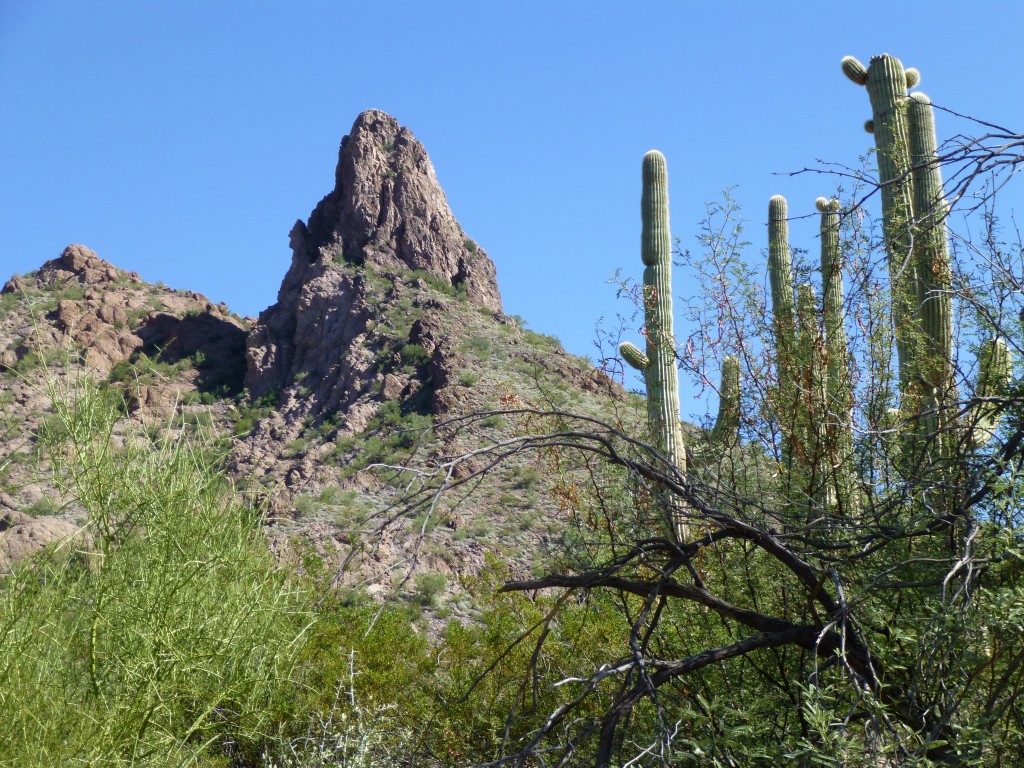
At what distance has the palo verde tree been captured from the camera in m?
3.17

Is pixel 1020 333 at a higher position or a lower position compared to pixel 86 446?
higher

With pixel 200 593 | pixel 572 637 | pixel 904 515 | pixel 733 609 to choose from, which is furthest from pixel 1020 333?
pixel 200 593

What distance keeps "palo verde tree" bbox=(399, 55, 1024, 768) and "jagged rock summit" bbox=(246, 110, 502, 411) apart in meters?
32.8

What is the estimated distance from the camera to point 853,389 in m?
5.36

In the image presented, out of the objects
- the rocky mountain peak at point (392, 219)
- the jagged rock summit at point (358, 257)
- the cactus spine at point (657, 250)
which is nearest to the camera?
the cactus spine at point (657, 250)

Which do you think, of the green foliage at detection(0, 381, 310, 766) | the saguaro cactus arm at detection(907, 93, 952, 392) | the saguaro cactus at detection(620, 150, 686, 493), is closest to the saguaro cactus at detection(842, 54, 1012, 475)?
the saguaro cactus arm at detection(907, 93, 952, 392)

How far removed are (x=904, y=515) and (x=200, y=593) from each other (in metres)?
4.11

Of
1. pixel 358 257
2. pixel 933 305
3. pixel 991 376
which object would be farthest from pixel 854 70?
pixel 358 257

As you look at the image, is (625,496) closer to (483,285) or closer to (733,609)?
(733,609)

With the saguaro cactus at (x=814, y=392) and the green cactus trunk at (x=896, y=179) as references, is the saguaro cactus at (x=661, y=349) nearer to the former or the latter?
the saguaro cactus at (x=814, y=392)

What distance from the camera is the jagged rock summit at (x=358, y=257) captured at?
4019 centimetres

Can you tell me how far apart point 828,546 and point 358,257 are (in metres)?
40.4

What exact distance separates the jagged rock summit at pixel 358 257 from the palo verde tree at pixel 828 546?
1290 inches

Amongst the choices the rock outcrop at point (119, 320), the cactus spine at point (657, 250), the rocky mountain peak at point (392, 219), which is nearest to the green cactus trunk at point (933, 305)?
the cactus spine at point (657, 250)
